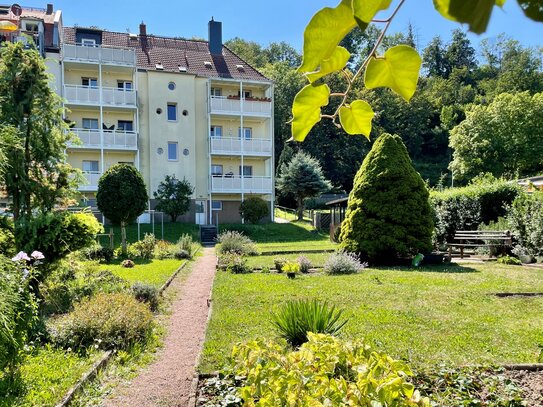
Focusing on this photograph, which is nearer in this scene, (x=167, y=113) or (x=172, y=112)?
(x=167, y=113)

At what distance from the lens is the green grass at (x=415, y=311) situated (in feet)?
17.1

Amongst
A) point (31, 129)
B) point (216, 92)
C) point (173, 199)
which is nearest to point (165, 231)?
point (173, 199)

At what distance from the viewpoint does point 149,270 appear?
13.0m

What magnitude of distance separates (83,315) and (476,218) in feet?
49.8

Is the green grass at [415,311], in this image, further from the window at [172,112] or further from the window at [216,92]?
the window at [216,92]

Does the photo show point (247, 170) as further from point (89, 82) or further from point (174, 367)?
point (174, 367)

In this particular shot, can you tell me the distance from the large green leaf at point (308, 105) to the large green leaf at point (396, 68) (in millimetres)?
78

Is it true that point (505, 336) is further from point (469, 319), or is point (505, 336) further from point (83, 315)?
point (83, 315)

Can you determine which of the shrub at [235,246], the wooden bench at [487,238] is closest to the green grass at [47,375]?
the shrub at [235,246]

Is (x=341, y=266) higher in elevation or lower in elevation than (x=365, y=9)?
lower

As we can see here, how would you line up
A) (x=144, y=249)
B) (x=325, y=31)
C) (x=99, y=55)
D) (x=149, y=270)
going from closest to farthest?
(x=325, y=31) < (x=149, y=270) < (x=144, y=249) < (x=99, y=55)

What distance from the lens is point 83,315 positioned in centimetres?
607

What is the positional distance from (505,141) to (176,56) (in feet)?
96.9

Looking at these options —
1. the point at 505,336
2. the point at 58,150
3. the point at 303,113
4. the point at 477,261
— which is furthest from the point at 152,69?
the point at 303,113
